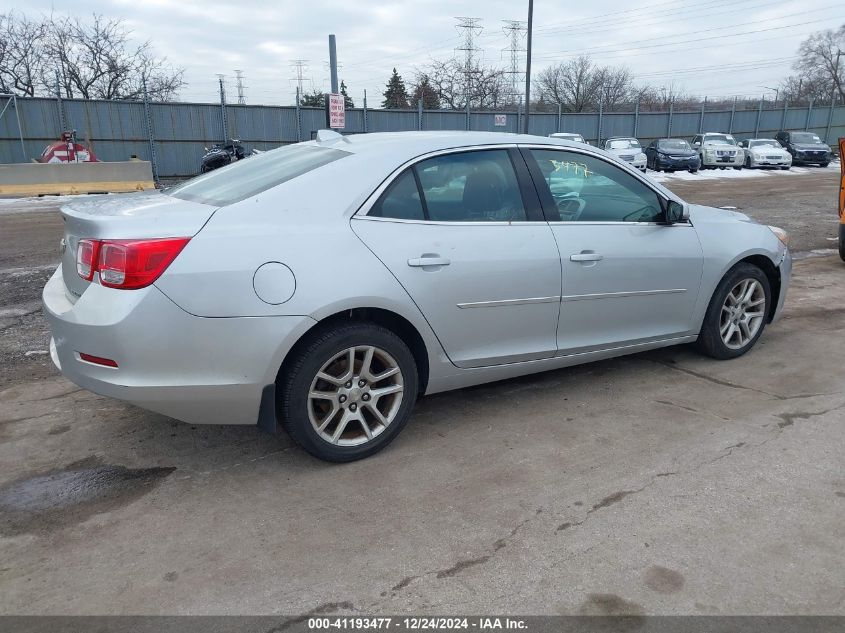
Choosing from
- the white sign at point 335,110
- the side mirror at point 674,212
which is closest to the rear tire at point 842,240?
the side mirror at point 674,212

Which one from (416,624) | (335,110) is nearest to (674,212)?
(416,624)

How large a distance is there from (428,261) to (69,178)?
17.6 meters

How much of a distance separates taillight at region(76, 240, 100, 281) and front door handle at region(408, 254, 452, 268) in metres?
1.45

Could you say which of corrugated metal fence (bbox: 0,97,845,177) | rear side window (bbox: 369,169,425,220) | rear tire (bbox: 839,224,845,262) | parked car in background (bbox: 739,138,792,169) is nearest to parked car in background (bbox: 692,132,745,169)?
parked car in background (bbox: 739,138,792,169)

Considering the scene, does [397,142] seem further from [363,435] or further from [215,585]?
[215,585]

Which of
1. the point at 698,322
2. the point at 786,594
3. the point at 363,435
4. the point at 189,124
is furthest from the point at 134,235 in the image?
the point at 189,124

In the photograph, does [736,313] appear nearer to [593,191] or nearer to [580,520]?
[593,191]

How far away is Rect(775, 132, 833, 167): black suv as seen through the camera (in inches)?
1243

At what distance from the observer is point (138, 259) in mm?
2893

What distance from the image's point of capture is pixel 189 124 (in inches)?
918

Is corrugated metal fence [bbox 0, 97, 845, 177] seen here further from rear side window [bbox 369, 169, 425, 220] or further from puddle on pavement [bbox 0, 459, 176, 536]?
rear side window [bbox 369, 169, 425, 220]

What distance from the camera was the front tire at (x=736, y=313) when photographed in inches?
187

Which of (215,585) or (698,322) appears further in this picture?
(698,322)

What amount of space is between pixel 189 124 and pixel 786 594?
24.1 metres
